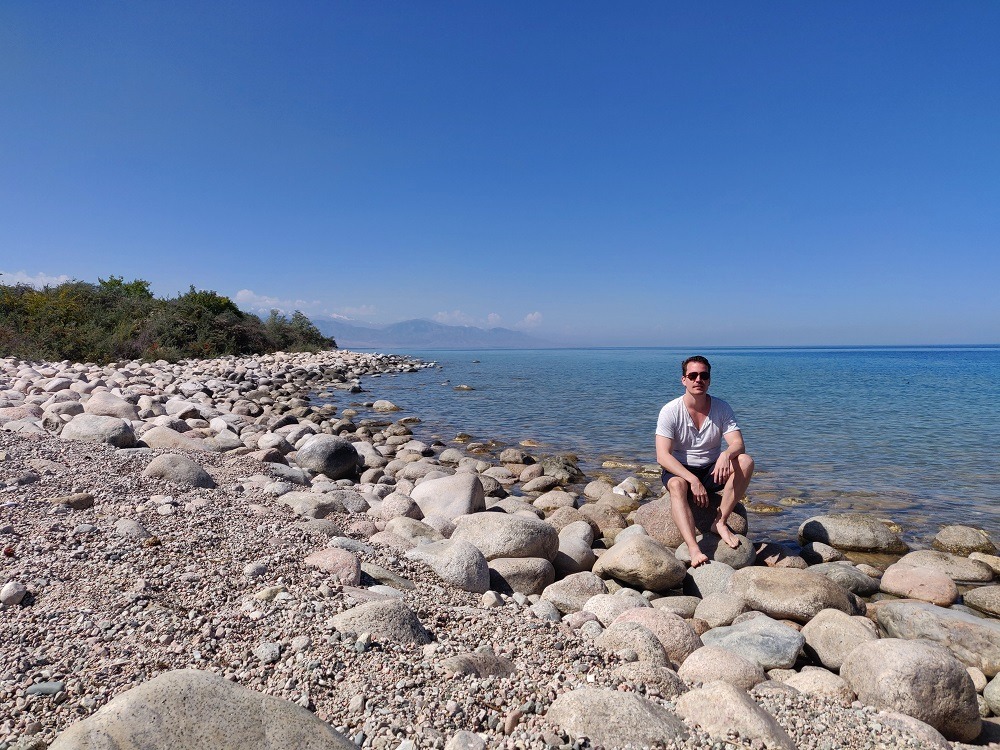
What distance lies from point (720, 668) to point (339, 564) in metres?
2.64

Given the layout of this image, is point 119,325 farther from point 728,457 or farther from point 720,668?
point 720,668

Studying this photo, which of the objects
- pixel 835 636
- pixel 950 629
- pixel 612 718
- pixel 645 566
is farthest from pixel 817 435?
pixel 612 718

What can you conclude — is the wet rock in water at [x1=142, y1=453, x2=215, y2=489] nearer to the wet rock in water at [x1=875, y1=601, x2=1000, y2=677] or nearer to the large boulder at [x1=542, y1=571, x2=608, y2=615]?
the large boulder at [x1=542, y1=571, x2=608, y2=615]

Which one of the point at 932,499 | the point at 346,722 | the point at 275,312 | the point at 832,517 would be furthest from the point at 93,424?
the point at 275,312

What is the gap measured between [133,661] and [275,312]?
49.9 meters

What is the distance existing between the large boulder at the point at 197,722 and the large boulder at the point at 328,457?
288 inches

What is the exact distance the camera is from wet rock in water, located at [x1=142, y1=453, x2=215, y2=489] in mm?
5941

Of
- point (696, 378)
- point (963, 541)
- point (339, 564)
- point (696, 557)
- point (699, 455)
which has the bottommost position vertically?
point (963, 541)

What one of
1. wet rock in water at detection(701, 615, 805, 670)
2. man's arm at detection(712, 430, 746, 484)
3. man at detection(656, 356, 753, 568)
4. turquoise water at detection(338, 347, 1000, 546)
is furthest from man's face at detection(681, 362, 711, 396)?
turquoise water at detection(338, 347, 1000, 546)

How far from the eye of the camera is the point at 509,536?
5488 millimetres

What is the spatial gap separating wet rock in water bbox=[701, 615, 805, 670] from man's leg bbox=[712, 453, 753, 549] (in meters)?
1.54

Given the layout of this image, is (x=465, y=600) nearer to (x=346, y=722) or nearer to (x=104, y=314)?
(x=346, y=722)

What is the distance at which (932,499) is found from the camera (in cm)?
889

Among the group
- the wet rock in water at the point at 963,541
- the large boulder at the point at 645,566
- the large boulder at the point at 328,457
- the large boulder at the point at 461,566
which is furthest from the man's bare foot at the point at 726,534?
the large boulder at the point at 328,457
